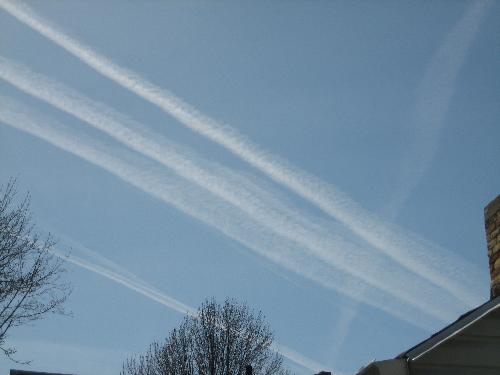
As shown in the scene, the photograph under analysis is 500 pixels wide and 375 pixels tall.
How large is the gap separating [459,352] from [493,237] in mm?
1883

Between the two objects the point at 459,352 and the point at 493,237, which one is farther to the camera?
the point at 493,237

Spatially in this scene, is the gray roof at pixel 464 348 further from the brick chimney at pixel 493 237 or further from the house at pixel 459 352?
the brick chimney at pixel 493 237

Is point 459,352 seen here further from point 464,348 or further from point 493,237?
point 493,237

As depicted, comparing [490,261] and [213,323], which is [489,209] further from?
[213,323]

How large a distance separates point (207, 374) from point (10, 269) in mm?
10473

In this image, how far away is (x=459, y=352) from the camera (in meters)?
5.48

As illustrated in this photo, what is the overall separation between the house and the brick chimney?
101 centimetres

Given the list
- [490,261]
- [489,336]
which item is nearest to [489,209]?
[490,261]

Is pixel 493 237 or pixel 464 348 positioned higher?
pixel 493 237

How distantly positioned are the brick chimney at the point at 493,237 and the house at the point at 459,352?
1006mm

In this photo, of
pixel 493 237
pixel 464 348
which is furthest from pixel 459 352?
pixel 493 237

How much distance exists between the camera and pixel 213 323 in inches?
1148

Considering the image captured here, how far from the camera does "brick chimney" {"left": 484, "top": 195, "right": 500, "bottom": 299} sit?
6.68 meters

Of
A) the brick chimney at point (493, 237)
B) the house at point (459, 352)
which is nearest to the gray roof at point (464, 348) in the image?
the house at point (459, 352)
